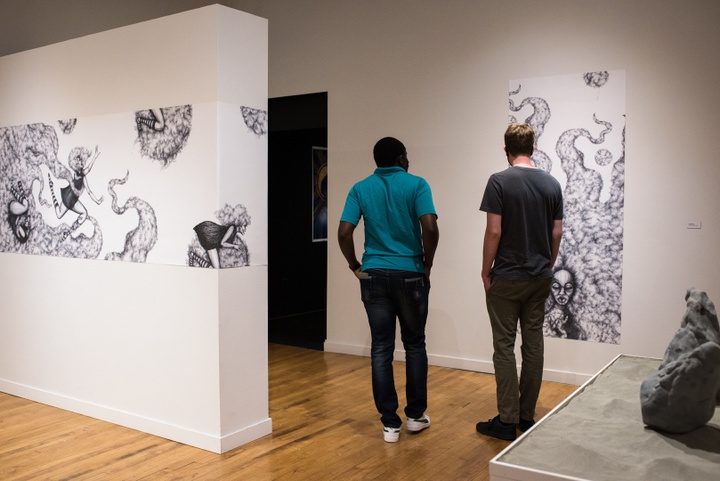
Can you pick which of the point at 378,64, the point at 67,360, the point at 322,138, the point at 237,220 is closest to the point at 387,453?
the point at 237,220

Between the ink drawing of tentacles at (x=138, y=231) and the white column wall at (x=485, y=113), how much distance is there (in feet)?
7.69

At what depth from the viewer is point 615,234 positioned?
4.77 m

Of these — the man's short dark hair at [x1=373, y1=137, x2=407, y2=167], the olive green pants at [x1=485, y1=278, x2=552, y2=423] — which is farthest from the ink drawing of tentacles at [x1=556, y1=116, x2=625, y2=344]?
the man's short dark hair at [x1=373, y1=137, x2=407, y2=167]

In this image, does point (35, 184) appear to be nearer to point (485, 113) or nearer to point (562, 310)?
point (485, 113)

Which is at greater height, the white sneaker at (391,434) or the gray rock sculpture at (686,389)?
the gray rock sculpture at (686,389)

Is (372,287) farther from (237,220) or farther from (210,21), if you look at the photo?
(210,21)

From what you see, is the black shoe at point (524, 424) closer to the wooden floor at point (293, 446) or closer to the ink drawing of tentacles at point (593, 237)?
the wooden floor at point (293, 446)

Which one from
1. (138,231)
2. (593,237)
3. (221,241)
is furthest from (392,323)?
(593,237)

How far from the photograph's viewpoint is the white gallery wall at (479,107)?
4531mm

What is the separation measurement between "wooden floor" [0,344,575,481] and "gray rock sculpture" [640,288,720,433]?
1144mm

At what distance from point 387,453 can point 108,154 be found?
2.30 metres

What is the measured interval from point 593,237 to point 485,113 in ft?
4.01

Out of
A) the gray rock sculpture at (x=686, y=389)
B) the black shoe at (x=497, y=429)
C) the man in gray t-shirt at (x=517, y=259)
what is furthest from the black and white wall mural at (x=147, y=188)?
the gray rock sculpture at (x=686, y=389)

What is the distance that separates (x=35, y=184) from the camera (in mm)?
4539
